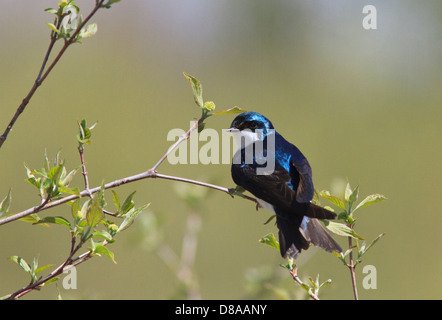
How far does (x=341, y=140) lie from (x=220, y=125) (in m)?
2.04

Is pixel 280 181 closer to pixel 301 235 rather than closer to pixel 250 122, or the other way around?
pixel 301 235

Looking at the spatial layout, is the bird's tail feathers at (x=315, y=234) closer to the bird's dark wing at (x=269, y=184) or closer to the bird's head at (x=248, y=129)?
the bird's dark wing at (x=269, y=184)

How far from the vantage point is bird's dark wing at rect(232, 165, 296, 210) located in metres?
2.15

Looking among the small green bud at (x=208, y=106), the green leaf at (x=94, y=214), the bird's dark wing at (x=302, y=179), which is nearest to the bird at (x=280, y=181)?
the bird's dark wing at (x=302, y=179)

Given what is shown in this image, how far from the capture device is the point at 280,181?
2260mm

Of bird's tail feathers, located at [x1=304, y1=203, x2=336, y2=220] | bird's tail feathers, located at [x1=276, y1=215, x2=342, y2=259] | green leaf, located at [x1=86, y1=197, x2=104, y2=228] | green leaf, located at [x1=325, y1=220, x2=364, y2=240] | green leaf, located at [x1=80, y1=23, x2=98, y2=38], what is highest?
green leaf, located at [x1=80, y1=23, x2=98, y2=38]

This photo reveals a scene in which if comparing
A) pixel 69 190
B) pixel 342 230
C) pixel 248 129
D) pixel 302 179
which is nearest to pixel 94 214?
pixel 69 190

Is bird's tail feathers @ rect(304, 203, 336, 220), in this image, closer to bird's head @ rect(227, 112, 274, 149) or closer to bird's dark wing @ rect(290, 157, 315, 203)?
bird's dark wing @ rect(290, 157, 315, 203)

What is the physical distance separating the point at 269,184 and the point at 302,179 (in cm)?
15

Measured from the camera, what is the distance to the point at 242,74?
31.1ft

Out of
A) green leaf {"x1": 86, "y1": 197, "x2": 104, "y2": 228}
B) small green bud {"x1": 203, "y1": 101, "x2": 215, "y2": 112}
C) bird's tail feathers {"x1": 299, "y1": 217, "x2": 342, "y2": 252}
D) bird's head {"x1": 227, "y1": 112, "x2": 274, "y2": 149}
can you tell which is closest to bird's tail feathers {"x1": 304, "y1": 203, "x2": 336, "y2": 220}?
bird's tail feathers {"x1": 299, "y1": 217, "x2": 342, "y2": 252}

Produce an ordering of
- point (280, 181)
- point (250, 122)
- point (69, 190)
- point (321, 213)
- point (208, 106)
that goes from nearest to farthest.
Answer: point (69, 190), point (208, 106), point (321, 213), point (280, 181), point (250, 122)

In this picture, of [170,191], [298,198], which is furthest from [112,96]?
[298,198]

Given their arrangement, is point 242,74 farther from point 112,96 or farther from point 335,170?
point 335,170
